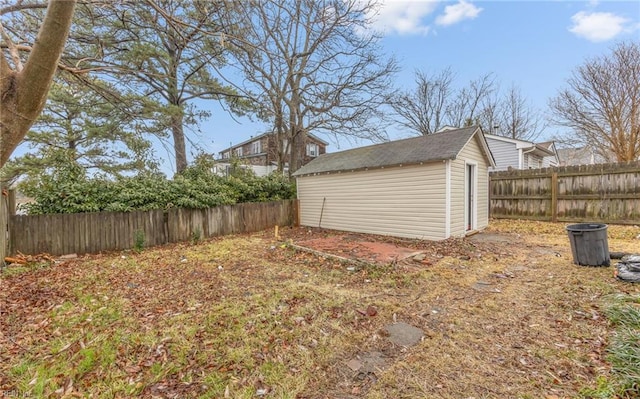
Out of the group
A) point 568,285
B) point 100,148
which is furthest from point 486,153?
point 100,148

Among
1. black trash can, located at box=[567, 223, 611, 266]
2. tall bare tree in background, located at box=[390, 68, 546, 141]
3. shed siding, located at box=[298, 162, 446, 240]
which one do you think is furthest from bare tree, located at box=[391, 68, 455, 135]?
black trash can, located at box=[567, 223, 611, 266]

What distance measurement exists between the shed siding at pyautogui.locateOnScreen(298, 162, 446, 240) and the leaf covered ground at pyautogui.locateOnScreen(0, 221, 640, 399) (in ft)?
7.66

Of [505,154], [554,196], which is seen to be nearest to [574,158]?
[505,154]

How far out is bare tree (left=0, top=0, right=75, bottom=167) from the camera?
5.38 ft

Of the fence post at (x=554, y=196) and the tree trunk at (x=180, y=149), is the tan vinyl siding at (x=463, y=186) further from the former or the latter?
the tree trunk at (x=180, y=149)

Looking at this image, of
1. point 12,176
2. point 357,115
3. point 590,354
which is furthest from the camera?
point 357,115

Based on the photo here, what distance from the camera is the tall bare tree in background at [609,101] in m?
12.9

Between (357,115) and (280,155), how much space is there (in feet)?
15.2

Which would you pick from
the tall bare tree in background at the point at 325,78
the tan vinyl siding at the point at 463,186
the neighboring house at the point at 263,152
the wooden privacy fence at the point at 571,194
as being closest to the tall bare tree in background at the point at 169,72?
the tall bare tree in background at the point at 325,78

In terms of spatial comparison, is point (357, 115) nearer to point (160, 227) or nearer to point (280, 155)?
point (280, 155)

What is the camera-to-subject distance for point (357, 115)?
567 inches

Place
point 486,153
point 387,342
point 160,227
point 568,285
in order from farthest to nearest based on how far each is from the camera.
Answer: point 486,153 → point 160,227 → point 568,285 → point 387,342

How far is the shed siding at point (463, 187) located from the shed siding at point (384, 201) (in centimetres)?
48

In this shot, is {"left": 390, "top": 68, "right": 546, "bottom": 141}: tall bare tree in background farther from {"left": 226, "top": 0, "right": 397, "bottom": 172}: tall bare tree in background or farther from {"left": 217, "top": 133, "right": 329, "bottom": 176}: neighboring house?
{"left": 226, "top": 0, "right": 397, "bottom": 172}: tall bare tree in background
